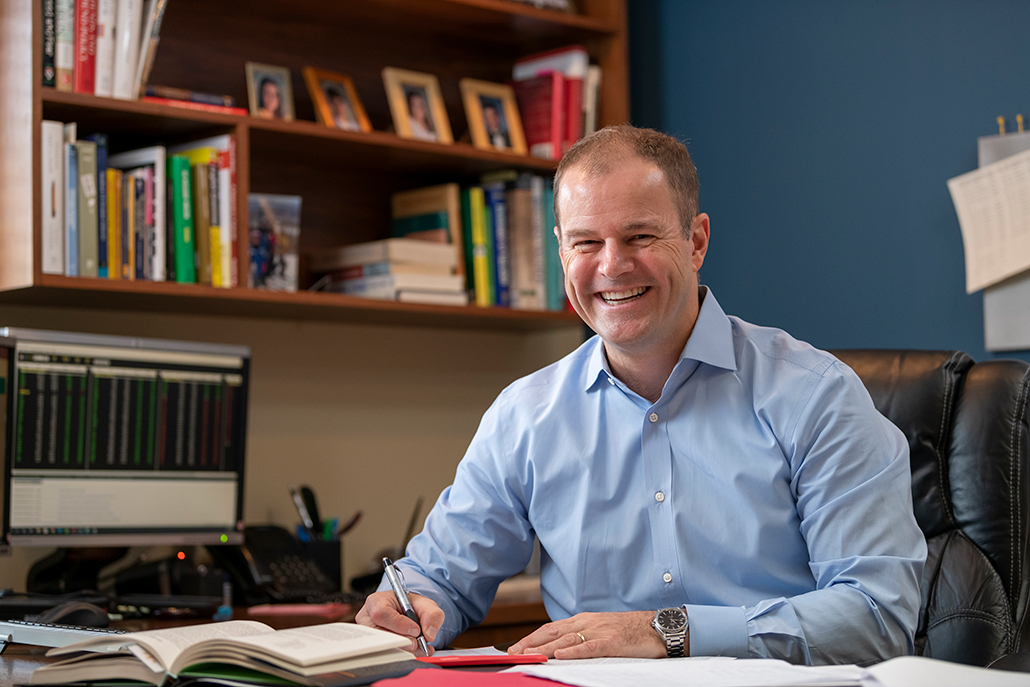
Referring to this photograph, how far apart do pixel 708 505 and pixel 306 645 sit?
0.64 metres

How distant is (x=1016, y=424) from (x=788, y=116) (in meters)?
1.19

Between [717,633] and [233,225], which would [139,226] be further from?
[717,633]

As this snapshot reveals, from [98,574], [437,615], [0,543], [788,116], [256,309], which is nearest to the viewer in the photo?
[437,615]

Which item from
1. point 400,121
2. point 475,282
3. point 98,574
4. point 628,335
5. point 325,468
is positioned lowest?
point 98,574

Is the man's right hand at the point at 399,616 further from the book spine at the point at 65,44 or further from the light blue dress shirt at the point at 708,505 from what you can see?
the book spine at the point at 65,44

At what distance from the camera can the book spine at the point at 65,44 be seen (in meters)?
1.94

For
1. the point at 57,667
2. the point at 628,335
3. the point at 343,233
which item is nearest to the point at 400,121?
the point at 343,233

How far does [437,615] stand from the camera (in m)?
1.35

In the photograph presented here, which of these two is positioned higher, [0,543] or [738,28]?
[738,28]

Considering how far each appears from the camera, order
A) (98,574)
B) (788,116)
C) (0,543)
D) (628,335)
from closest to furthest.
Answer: (628,335) < (0,543) < (98,574) < (788,116)

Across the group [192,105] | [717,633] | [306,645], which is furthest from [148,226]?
[717,633]

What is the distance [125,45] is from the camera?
2012mm

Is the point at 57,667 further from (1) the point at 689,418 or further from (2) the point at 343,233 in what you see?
(2) the point at 343,233

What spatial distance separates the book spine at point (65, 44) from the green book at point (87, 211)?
0.39 ft
